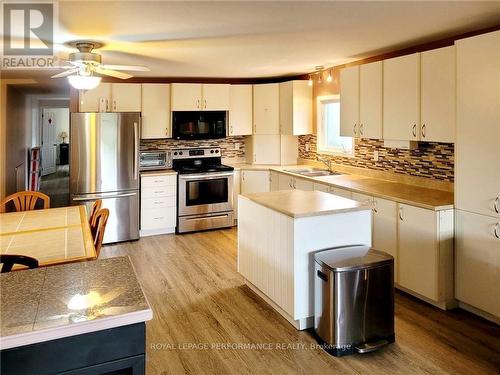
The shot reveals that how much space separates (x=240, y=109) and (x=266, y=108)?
402 mm

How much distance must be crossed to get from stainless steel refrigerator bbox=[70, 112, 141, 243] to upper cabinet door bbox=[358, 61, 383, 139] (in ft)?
9.29

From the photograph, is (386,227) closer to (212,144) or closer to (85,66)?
(85,66)

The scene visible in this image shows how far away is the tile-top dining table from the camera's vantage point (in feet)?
7.82

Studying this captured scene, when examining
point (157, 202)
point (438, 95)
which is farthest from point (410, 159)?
point (157, 202)

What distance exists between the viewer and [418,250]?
3381 millimetres

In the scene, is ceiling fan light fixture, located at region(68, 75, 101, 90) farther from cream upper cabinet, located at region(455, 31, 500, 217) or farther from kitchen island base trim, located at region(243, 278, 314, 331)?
cream upper cabinet, located at region(455, 31, 500, 217)

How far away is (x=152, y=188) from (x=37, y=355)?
172 inches

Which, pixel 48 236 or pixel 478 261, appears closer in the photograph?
pixel 48 236

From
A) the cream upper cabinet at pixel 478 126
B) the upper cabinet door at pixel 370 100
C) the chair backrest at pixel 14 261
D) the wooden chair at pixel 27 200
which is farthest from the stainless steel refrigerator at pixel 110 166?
the cream upper cabinet at pixel 478 126

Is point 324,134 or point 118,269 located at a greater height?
point 324,134

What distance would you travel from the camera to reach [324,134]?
5.77 metres

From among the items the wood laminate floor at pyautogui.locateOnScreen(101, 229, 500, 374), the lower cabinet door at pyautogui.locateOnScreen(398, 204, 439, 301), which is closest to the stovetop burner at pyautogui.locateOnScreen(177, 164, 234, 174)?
the wood laminate floor at pyautogui.locateOnScreen(101, 229, 500, 374)

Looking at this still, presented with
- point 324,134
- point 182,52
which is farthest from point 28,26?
point 324,134

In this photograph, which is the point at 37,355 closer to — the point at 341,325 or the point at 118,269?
the point at 118,269
